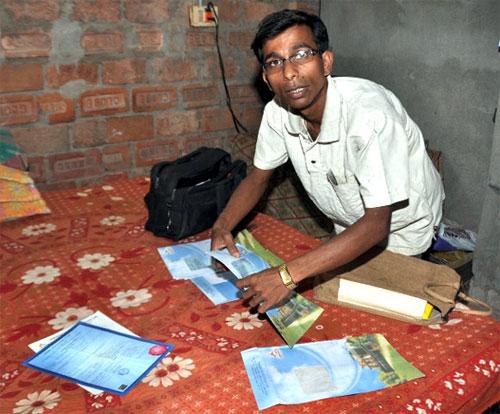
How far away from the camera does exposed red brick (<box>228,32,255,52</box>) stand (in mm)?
3250

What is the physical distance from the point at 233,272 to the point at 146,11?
190 cm

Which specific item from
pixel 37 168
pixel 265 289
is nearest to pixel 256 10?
pixel 37 168

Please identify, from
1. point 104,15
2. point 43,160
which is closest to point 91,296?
point 43,160

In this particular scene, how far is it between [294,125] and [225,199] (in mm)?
436

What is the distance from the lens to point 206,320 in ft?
4.92

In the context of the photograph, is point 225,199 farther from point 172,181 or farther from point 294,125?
point 294,125

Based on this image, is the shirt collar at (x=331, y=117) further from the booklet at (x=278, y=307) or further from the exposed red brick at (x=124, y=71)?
the exposed red brick at (x=124, y=71)

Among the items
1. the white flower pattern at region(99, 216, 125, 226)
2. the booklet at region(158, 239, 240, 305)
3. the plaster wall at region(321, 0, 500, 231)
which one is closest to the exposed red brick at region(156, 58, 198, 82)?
the plaster wall at region(321, 0, 500, 231)

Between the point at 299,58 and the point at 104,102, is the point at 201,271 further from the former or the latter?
the point at 104,102

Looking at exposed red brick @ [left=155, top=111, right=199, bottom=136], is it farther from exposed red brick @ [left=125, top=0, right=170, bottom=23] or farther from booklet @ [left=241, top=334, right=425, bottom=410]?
booklet @ [left=241, top=334, right=425, bottom=410]

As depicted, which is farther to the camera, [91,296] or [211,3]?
[211,3]

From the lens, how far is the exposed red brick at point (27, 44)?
261cm

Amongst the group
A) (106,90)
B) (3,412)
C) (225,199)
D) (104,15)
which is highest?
(104,15)

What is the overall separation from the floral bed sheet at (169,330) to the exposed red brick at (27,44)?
1.00 meters
